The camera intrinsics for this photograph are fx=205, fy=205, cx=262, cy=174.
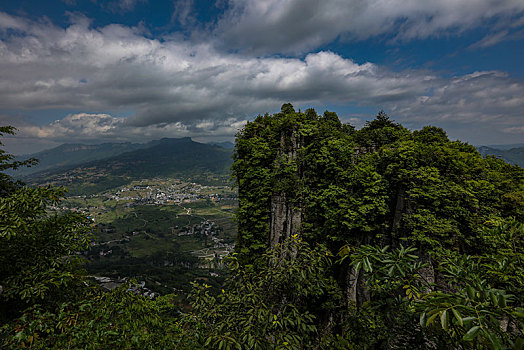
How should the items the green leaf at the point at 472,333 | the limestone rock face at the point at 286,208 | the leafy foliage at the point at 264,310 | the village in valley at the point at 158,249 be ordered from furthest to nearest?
the village in valley at the point at 158,249, the limestone rock face at the point at 286,208, the leafy foliage at the point at 264,310, the green leaf at the point at 472,333

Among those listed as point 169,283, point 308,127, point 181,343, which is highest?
point 308,127

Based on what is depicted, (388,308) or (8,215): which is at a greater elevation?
(8,215)


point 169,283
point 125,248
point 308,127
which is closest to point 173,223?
point 125,248

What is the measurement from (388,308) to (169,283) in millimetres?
101517

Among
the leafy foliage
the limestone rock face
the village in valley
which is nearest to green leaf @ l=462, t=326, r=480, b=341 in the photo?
the leafy foliage

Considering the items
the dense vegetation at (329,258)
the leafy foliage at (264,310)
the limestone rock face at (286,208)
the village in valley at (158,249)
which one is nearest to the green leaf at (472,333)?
the dense vegetation at (329,258)

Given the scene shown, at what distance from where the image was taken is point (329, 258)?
26.5ft

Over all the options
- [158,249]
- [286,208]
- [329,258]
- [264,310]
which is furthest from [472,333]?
[158,249]

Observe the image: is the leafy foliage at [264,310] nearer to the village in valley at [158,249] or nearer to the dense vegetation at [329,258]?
the dense vegetation at [329,258]

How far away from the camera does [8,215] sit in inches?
203

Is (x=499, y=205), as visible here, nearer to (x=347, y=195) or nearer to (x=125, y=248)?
(x=347, y=195)

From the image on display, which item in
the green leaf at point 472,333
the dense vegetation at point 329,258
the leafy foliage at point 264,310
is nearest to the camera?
the green leaf at point 472,333

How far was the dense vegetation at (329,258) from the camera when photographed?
340 centimetres

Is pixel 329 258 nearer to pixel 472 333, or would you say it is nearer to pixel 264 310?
pixel 264 310
